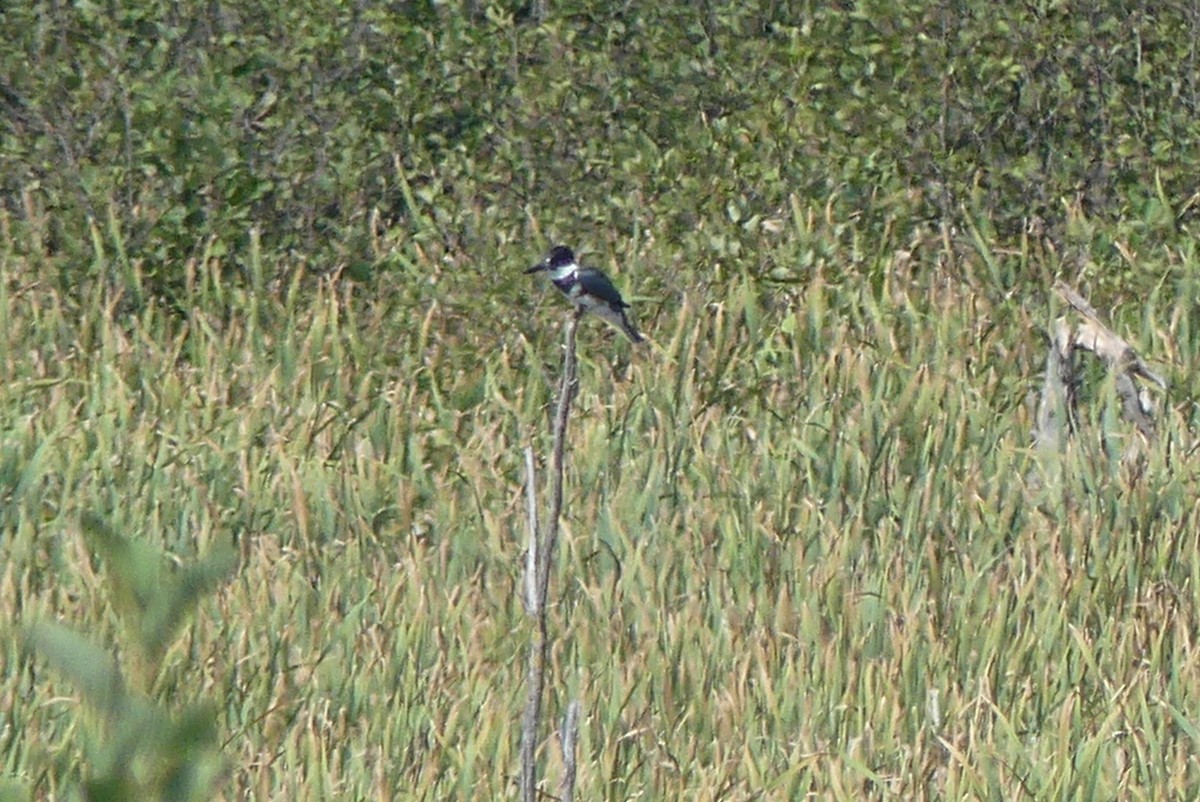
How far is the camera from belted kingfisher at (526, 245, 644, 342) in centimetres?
434

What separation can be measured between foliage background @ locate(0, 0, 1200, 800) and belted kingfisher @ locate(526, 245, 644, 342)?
0.55 feet

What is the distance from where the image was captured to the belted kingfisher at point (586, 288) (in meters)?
4.34

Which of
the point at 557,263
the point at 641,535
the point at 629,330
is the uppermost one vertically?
the point at 557,263

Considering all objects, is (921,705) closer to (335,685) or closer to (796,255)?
(335,685)

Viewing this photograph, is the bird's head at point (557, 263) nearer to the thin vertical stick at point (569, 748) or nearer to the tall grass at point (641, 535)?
the tall grass at point (641, 535)

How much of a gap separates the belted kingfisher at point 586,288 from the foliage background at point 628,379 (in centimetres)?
17

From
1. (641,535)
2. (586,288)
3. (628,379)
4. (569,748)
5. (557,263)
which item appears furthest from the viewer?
(557,263)

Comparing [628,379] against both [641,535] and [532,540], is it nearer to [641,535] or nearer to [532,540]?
[641,535]

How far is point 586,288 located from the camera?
171 inches

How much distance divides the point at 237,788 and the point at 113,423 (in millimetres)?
1697

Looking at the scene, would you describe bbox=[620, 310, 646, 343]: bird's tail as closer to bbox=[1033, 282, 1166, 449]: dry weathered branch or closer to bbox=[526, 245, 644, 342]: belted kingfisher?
bbox=[526, 245, 644, 342]: belted kingfisher

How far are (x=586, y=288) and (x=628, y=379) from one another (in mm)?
309

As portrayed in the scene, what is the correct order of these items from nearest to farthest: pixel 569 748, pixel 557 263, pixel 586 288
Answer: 1. pixel 569 748
2. pixel 586 288
3. pixel 557 263

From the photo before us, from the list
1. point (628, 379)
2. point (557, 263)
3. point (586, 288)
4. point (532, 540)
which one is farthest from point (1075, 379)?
point (532, 540)
